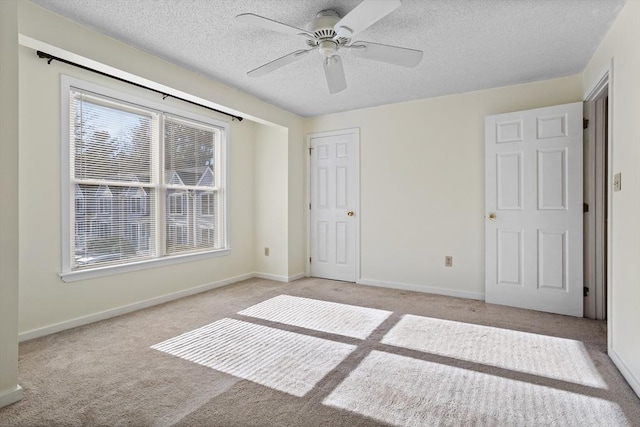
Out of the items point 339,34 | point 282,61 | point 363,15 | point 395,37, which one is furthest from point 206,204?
point 363,15

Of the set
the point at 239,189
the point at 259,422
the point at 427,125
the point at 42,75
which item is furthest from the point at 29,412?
the point at 427,125

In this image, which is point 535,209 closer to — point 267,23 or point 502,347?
point 502,347

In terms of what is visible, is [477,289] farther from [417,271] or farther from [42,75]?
[42,75]

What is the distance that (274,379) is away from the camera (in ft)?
6.78

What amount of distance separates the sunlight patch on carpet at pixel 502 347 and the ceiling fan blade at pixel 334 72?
7.18 feet

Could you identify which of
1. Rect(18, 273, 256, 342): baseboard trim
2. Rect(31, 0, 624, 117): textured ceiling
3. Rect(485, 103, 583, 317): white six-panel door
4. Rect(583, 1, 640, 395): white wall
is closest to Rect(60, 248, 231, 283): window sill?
Rect(18, 273, 256, 342): baseboard trim

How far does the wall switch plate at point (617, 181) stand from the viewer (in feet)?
7.11

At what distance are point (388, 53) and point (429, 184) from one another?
2082mm

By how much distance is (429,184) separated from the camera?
414cm

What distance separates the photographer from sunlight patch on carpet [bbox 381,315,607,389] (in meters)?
2.17

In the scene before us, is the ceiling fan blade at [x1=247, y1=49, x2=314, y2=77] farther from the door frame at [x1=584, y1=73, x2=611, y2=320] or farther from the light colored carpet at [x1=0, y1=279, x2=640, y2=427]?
the door frame at [x1=584, y1=73, x2=611, y2=320]

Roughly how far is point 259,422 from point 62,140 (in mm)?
2783

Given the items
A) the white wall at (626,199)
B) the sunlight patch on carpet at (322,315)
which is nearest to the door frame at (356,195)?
the sunlight patch on carpet at (322,315)

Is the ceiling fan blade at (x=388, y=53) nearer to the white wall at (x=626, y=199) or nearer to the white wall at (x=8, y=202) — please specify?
the white wall at (x=626, y=199)
